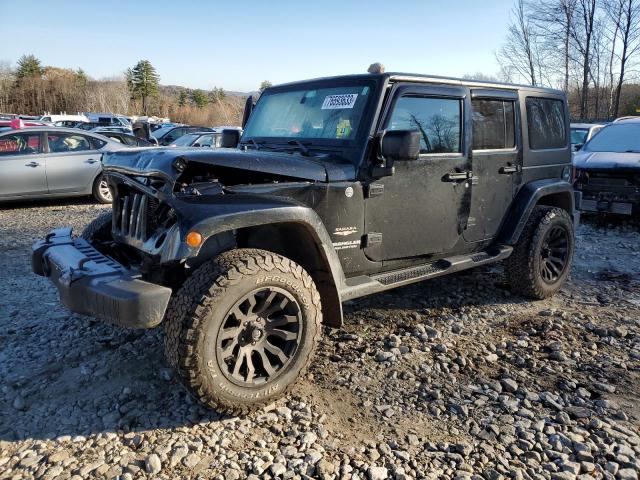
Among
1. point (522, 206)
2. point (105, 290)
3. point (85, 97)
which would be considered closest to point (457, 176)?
point (522, 206)

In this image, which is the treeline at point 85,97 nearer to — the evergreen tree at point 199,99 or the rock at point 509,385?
the evergreen tree at point 199,99

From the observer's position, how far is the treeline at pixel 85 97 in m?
56.8

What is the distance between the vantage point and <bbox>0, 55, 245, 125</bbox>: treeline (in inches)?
2234

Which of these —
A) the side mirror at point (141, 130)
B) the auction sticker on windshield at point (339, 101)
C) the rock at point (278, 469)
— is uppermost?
the auction sticker on windshield at point (339, 101)

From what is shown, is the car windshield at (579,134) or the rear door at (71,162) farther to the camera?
the car windshield at (579,134)

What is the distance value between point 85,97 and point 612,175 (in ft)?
205

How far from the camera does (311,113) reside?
12.4 feet

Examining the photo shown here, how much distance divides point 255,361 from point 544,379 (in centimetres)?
183

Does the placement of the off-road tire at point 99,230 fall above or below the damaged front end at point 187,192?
below

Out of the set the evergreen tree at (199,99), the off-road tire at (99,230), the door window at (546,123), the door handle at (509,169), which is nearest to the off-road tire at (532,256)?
the door handle at (509,169)

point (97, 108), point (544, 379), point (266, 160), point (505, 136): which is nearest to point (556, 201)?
point (505, 136)

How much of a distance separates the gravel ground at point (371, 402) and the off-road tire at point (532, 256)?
0.53 feet

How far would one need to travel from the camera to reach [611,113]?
27.4 m

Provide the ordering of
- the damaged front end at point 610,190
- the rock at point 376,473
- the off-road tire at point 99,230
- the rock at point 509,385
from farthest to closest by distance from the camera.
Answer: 1. the damaged front end at point 610,190
2. the off-road tire at point 99,230
3. the rock at point 509,385
4. the rock at point 376,473
